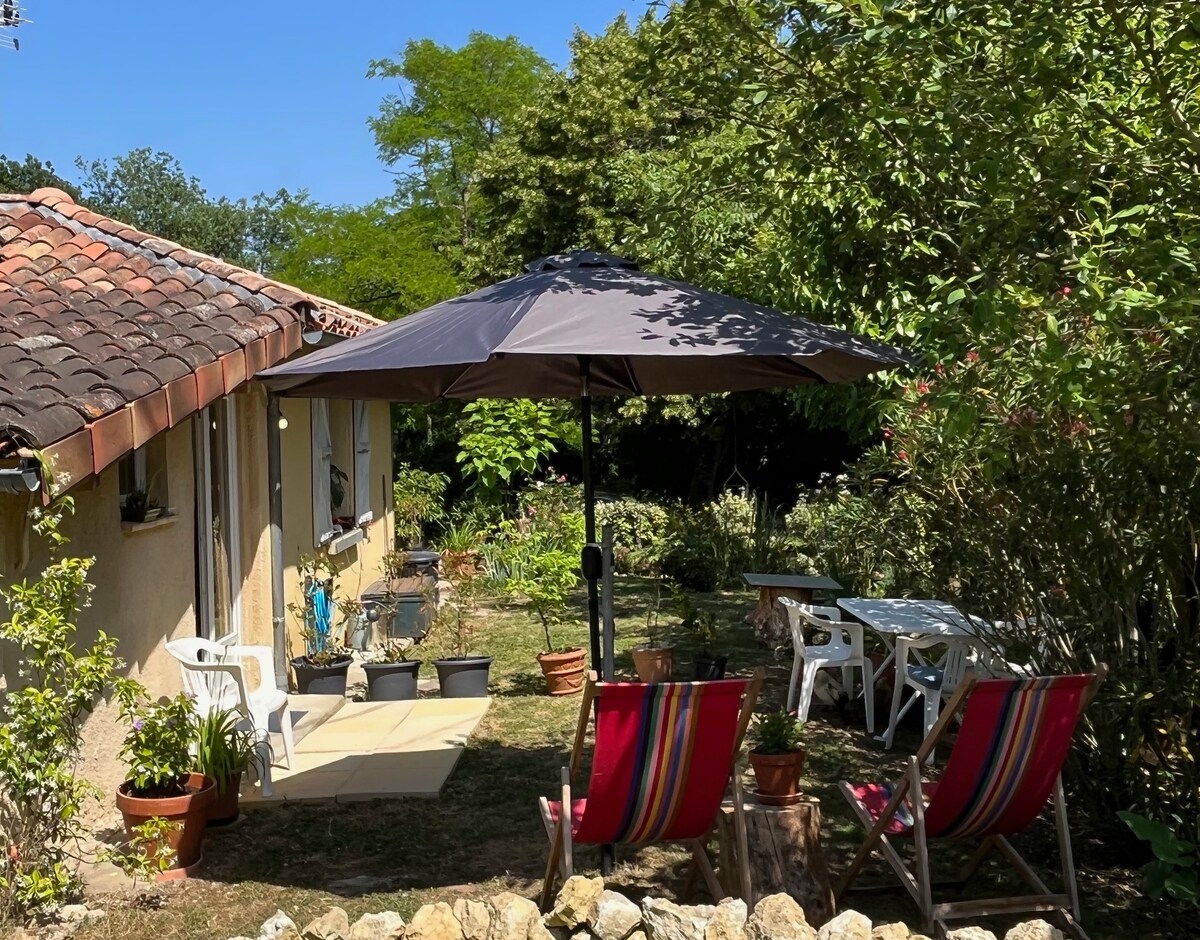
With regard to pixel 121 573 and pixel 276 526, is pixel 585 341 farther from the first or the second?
pixel 276 526

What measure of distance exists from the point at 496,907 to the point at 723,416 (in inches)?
599

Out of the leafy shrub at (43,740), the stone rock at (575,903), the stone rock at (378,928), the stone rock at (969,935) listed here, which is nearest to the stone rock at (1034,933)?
the stone rock at (969,935)

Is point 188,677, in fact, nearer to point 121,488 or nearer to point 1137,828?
point 121,488

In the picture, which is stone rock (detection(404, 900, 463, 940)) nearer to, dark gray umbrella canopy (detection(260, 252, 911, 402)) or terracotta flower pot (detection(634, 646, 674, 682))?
dark gray umbrella canopy (detection(260, 252, 911, 402))

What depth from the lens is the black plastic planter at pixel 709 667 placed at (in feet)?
27.0

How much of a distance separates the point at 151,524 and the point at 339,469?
6099 millimetres

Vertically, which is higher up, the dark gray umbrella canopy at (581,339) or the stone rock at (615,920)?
the dark gray umbrella canopy at (581,339)

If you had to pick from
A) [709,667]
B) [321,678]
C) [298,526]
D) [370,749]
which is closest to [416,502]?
[298,526]

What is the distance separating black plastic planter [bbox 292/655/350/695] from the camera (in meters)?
8.79

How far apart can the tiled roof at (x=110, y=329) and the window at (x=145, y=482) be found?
0.67 meters

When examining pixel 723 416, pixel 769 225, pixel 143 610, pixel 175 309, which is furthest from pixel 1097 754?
pixel 723 416

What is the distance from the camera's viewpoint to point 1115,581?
5059 mm

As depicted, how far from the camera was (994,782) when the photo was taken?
4.36 metres

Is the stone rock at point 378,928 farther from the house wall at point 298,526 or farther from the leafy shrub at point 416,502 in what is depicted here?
the leafy shrub at point 416,502
